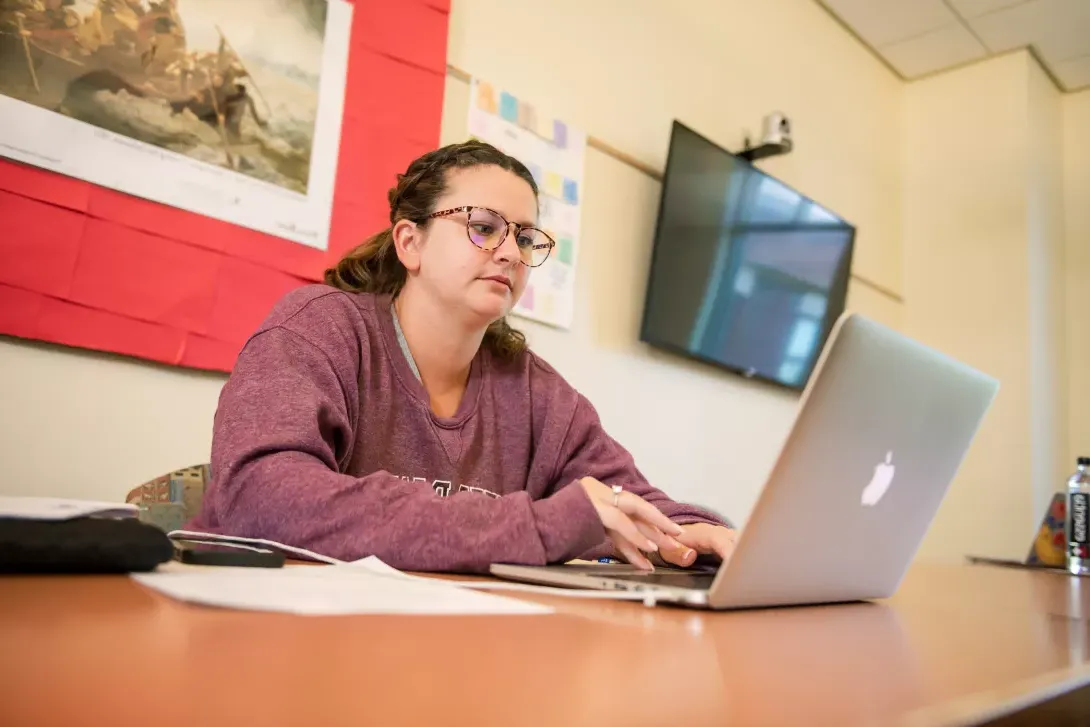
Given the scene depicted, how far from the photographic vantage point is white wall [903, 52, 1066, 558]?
340 centimetres

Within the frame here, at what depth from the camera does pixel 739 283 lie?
2.72 metres

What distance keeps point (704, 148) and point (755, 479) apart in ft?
4.00

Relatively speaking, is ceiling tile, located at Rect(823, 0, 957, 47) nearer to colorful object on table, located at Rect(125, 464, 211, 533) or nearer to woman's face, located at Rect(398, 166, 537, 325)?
woman's face, located at Rect(398, 166, 537, 325)

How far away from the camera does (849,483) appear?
718 millimetres

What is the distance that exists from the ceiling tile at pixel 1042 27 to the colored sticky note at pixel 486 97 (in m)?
2.58

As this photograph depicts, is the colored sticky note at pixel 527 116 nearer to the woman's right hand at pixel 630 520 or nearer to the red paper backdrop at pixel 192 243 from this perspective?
the red paper backdrop at pixel 192 243

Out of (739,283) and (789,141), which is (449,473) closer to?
(739,283)

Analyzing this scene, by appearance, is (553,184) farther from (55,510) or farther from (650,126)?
(55,510)

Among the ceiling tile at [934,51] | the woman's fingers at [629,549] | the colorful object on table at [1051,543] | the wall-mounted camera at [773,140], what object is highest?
the ceiling tile at [934,51]

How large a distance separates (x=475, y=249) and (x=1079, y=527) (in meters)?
1.51

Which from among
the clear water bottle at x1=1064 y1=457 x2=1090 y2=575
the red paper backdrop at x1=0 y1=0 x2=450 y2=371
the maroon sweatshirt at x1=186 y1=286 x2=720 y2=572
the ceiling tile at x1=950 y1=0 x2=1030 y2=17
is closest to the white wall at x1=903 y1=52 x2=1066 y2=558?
the ceiling tile at x1=950 y1=0 x2=1030 y2=17

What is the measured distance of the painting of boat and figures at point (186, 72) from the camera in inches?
52.7

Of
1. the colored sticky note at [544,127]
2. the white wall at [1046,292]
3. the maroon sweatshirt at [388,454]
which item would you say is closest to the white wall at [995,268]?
the white wall at [1046,292]

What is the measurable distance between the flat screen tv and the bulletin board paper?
0.31 metres
